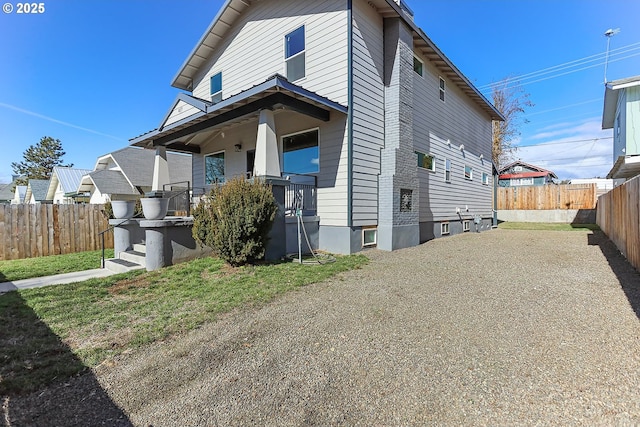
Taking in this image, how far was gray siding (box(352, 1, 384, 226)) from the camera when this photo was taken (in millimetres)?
8055

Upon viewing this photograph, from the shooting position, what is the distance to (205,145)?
12516 mm

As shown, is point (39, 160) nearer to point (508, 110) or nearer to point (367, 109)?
point (367, 109)

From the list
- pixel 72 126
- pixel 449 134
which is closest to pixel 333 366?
pixel 449 134

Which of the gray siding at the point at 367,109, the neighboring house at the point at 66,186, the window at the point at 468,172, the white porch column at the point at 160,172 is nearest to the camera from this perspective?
the gray siding at the point at 367,109

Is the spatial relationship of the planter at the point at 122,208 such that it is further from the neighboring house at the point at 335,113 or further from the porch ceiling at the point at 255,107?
the porch ceiling at the point at 255,107

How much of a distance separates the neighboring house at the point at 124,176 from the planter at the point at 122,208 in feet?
40.0

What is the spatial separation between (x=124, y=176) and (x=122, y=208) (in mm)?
14838

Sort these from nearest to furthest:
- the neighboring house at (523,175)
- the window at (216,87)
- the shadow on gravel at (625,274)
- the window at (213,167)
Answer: the shadow on gravel at (625,274) < the window at (216,87) < the window at (213,167) < the neighboring house at (523,175)

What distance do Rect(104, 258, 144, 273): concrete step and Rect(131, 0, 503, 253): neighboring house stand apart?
3.46 m

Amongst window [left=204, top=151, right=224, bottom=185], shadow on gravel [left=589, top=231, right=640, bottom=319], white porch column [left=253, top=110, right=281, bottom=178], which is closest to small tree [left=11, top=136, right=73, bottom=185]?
window [left=204, top=151, right=224, bottom=185]

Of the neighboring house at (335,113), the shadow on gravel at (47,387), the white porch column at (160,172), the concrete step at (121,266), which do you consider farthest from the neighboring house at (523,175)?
the shadow on gravel at (47,387)

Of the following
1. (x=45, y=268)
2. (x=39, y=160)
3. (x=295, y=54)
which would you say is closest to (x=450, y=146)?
(x=295, y=54)

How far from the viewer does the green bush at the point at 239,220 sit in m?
5.83

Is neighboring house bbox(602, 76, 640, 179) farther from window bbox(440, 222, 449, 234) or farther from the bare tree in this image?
the bare tree
